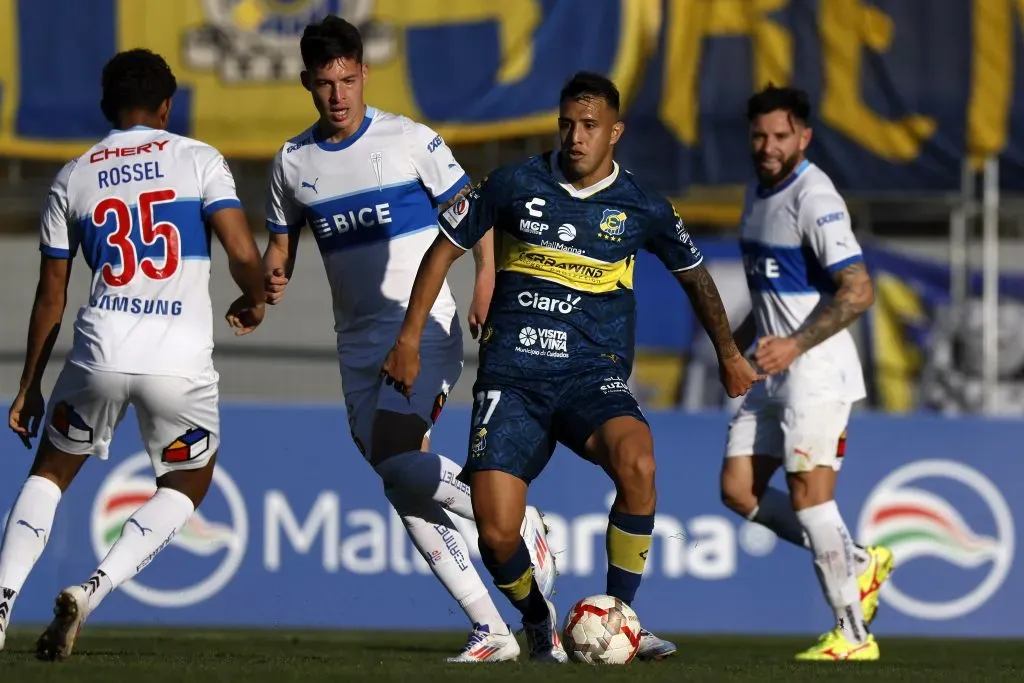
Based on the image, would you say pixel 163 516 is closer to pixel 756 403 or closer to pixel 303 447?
pixel 756 403

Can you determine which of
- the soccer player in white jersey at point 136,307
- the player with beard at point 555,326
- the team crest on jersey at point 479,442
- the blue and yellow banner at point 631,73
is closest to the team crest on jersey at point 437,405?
the player with beard at point 555,326

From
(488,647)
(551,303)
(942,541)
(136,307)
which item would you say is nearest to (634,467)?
(551,303)

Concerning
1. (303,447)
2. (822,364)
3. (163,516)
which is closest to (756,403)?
(822,364)

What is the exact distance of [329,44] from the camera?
23.4 feet

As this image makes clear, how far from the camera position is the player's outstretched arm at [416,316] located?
6.52 meters

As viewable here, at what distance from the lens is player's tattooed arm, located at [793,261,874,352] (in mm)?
8000

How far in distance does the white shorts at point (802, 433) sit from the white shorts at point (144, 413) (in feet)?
9.41

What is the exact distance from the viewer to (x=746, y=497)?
8445 millimetres

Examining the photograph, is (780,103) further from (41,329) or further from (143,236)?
(41,329)

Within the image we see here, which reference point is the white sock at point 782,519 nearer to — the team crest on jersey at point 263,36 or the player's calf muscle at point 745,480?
the player's calf muscle at point 745,480

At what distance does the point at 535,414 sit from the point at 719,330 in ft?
2.72

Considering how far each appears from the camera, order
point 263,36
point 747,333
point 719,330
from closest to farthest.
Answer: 1. point 719,330
2. point 747,333
3. point 263,36

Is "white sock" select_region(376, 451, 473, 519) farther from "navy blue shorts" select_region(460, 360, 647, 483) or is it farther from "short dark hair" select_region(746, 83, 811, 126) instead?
"short dark hair" select_region(746, 83, 811, 126)

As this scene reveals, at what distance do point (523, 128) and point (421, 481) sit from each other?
323 inches
